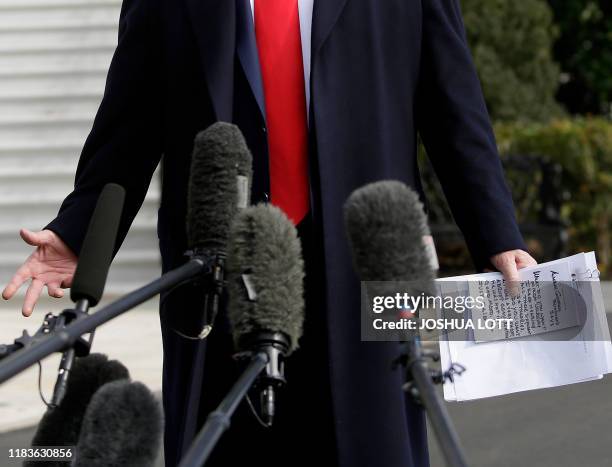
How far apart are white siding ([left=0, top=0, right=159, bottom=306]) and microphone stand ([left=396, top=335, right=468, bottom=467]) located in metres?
8.72

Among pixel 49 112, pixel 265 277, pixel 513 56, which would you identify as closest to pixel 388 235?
pixel 265 277

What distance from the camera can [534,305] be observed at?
2037 millimetres

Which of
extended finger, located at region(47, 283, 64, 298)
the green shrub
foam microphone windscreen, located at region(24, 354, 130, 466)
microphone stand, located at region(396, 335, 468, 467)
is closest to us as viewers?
microphone stand, located at region(396, 335, 468, 467)

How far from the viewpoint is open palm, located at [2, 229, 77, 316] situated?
2189 millimetres

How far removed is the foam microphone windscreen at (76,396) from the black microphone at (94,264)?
10 centimetres

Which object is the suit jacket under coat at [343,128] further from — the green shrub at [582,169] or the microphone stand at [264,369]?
the green shrub at [582,169]

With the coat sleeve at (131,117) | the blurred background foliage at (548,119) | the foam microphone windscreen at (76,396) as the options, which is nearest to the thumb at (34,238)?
the coat sleeve at (131,117)

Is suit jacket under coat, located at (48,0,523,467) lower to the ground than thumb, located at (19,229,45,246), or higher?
higher

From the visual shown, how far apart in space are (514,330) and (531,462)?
3.67m

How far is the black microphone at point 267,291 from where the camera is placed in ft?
5.13

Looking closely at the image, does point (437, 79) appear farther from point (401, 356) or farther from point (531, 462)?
point (531, 462)

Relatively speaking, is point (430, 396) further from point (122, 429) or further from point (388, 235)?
point (122, 429)

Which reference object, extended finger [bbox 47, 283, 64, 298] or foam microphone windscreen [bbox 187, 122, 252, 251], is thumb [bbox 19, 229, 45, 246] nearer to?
extended finger [bbox 47, 283, 64, 298]

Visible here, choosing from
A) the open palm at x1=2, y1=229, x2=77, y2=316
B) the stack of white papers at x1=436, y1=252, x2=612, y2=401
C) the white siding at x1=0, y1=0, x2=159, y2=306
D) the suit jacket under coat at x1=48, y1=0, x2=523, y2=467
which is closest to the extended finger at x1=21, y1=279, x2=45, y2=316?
the open palm at x1=2, y1=229, x2=77, y2=316
